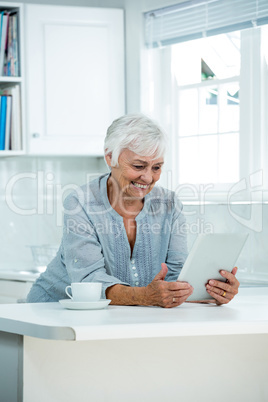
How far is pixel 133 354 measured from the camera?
1.68 m

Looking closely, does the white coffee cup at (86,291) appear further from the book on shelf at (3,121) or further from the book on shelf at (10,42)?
the book on shelf at (10,42)

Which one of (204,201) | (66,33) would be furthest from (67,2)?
(204,201)

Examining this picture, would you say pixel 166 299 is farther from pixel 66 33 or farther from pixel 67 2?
pixel 67 2

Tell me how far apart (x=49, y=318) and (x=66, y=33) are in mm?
2401

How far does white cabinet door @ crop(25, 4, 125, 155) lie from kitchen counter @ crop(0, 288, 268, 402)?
1873 mm

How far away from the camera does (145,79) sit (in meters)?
3.77

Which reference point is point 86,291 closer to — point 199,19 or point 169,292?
point 169,292

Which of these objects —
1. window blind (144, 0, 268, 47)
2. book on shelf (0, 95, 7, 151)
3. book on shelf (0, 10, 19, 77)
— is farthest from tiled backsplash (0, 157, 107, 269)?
window blind (144, 0, 268, 47)

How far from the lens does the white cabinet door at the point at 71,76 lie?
360cm

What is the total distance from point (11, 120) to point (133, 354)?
225cm

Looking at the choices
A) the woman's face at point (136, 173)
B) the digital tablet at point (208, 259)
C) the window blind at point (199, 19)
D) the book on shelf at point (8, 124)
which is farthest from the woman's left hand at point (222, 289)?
the book on shelf at point (8, 124)

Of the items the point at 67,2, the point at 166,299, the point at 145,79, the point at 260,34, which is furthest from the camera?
the point at 67,2

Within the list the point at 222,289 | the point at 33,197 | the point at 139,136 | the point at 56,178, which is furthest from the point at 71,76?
the point at 222,289

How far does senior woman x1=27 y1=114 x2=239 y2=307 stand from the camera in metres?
2.11
